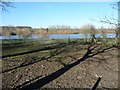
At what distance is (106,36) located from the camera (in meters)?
38.7

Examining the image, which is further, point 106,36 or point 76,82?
point 106,36

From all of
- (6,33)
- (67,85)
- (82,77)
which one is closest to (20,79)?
(67,85)

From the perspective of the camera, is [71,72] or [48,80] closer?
[48,80]

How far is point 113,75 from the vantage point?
9289 mm

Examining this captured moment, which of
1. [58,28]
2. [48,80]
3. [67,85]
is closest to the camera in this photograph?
[67,85]

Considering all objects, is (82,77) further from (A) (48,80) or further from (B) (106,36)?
(B) (106,36)

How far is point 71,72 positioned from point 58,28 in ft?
245

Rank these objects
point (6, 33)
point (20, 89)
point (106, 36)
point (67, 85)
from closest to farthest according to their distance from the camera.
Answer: point (20, 89)
point (67, 85)
point (106, 36)
point (6, 33)

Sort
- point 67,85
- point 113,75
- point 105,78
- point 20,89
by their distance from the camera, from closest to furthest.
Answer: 1. point 20,89
2. point 67,85
3. point 105,78
4. point 113,75

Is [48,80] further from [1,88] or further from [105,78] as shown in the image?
[105,78]

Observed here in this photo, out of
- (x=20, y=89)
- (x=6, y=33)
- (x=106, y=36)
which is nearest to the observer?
(x=20, y=89)

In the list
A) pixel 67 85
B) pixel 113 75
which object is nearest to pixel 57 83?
pixel 67 85

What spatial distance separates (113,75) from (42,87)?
12.2 feet

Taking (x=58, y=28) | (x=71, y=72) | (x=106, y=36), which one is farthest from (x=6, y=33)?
(x=71, y=72)
